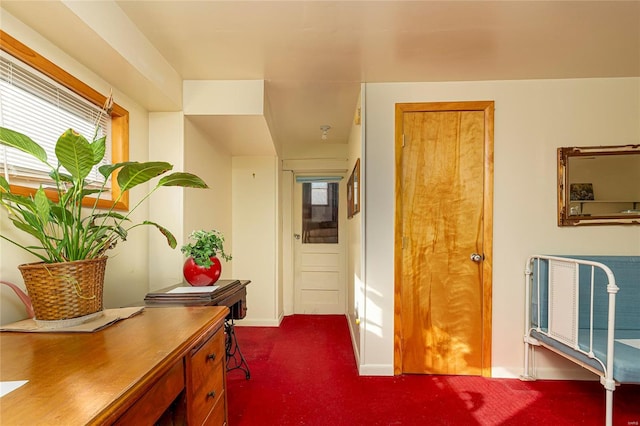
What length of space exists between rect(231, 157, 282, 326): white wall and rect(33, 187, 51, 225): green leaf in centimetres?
251

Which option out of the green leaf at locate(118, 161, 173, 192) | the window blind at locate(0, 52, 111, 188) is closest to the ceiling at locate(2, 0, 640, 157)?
the window blind at locate(0, 52, 111, 188)

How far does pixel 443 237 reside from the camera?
2252 mm

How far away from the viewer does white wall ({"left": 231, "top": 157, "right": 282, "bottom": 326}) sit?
11.3 ft

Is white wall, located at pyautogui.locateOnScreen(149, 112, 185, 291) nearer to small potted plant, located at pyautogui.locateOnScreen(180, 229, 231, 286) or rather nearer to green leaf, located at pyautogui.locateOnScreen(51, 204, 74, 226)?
small potted plant, located at pyautogui.locateOnScreen(180, 229, 231, 286)

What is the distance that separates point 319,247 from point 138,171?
301cm

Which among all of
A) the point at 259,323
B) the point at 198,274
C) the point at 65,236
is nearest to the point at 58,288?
the point at 65,236

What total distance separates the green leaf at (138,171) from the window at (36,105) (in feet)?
0.96

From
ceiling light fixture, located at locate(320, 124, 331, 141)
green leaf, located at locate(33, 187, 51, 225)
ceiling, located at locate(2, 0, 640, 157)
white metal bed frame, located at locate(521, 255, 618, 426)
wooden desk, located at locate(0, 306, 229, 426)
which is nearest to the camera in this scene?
wooden desk, located at locate(0, 306, 229, 426)

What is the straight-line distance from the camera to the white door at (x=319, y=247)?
12.8ft

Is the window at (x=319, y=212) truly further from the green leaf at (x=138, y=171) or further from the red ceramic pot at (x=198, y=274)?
the green leaf at (x=138, y=171)

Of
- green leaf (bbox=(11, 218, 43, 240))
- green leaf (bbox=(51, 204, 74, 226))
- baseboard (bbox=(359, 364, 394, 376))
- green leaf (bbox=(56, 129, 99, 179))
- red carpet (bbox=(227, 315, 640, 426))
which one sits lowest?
red carpet (bbox=(227, 315, 640, 426))

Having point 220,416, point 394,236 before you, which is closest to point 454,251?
point 394,236

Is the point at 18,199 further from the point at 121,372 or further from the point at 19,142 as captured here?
the point at 121,372

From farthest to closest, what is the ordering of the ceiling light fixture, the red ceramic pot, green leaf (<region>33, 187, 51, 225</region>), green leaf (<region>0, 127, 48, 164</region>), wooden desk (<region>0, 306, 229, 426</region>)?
the ceiling light fixture
the red ceramic pot
green leaf (<region>33, 187, 51, 225</region>)
green leaf (<region>0, 127, 48, 164</region>)
wooden desk (<region>0, 306, 229, 426</region>)
